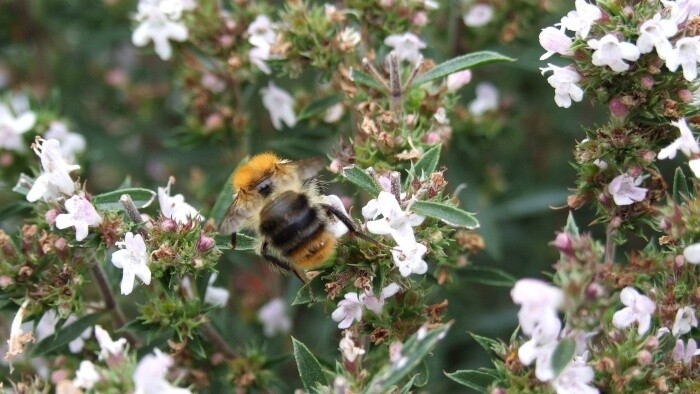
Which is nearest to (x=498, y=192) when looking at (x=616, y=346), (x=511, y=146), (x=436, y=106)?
(x=511, y=146)

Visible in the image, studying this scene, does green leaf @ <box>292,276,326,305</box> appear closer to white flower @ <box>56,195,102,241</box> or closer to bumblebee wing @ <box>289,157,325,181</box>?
bumblebee wing @ <box>289,157,325,181</box>

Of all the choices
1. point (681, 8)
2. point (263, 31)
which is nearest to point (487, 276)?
point (681, 8)

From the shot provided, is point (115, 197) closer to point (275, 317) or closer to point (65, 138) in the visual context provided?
point (65, 138)

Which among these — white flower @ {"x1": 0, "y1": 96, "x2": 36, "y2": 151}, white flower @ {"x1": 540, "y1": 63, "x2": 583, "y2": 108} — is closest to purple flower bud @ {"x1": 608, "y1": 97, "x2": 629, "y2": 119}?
white flower @ {"x1": 540, "y1": 63, "x2": 583, "y2": 108}

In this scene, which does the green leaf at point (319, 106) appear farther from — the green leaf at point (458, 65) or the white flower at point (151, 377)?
the white flower at point (151, 377)

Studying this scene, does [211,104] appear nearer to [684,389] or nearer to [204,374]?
[204,374]
